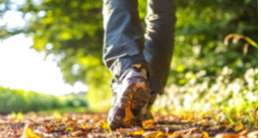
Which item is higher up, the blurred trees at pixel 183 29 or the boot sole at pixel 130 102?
the blurred trees at pixel 183 29

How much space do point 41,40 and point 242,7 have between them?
4.18 meters

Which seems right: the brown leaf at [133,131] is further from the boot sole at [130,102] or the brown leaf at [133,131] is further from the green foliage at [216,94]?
the green foliage at [216,94]

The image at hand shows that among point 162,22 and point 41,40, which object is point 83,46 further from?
point 162,22

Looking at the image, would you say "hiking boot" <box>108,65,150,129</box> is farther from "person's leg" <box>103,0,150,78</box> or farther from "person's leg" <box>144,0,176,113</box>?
"person's leg" <box>144,0,176,113</box>

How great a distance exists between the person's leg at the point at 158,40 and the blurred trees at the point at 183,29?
2.93m

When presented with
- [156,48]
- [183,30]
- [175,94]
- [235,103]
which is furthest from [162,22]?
[183,30]

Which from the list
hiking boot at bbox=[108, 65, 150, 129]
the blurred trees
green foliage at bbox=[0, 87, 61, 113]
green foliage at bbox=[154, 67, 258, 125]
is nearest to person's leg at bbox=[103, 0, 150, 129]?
hiking boot at bbox=[108, 65, 150, 129]

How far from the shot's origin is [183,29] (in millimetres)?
6453

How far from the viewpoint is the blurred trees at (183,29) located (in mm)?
5613

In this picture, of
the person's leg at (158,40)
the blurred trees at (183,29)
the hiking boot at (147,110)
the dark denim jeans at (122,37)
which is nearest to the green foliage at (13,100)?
the blurred trees at (183,29)

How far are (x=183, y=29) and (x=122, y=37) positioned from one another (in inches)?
194

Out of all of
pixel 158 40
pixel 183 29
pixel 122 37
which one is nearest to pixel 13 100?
pixel 158 40

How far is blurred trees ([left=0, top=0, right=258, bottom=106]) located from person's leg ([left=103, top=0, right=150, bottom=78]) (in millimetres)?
3494

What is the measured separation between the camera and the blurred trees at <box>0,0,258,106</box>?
561cm
